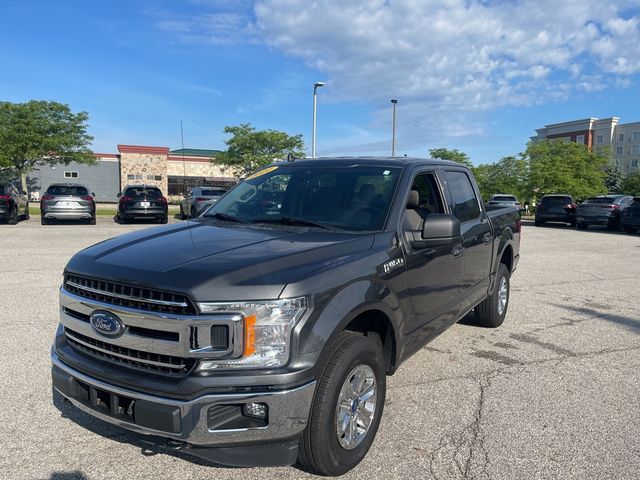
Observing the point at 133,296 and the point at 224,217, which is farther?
the point at 224,217

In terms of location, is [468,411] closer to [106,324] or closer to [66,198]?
[106,324]

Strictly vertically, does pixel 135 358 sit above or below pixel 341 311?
below

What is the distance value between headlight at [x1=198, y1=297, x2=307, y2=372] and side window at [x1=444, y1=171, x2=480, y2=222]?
8.66ft

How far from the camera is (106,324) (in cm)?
265

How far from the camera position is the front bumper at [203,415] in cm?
236

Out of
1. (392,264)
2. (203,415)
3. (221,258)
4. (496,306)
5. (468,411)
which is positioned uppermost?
(221,258)

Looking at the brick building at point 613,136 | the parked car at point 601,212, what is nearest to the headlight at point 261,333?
the parked car at point 601,212

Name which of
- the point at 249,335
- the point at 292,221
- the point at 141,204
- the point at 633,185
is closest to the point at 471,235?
the point at 292,221

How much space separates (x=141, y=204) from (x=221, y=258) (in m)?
18.6

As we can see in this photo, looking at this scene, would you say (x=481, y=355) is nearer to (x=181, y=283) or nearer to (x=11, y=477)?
(x=181, y=283)

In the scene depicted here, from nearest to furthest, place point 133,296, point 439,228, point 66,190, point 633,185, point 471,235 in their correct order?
point 133,296, point 439,228, point 471,235, point 66,190, point 633,185

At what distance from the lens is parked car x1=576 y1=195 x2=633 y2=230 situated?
22.0 meters

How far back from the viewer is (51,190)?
62.6 ft

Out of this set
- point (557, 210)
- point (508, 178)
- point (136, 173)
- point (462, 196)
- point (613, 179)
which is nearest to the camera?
point (462, 196)
